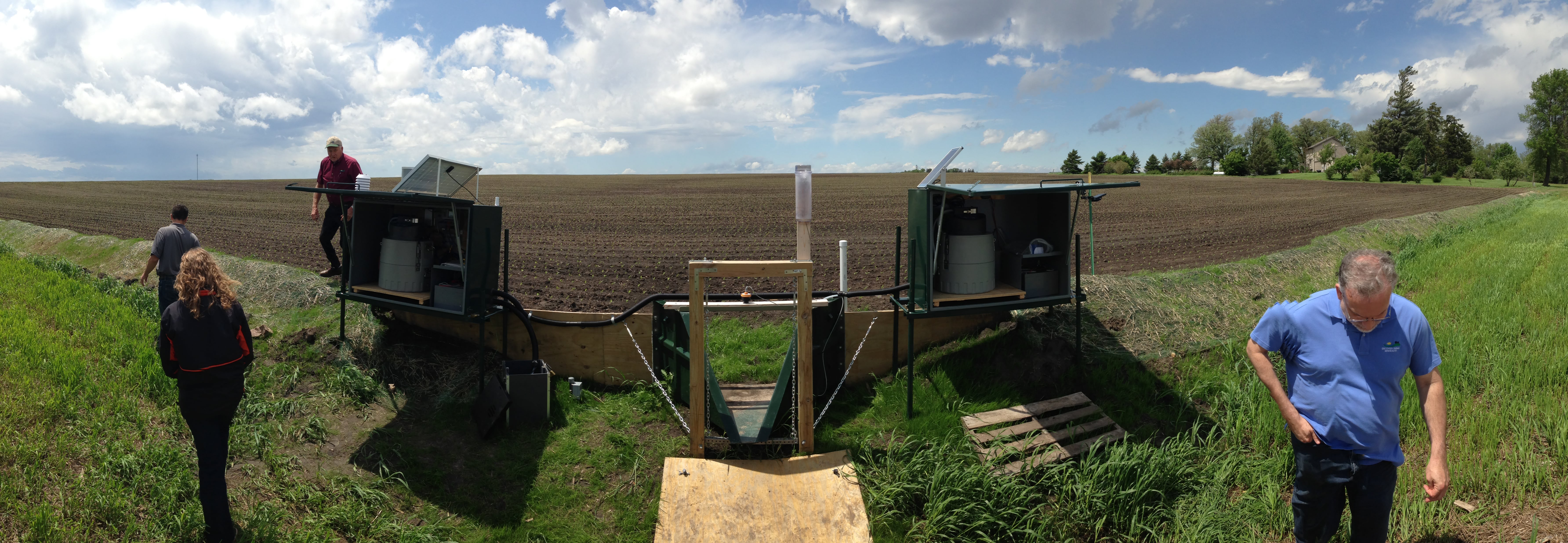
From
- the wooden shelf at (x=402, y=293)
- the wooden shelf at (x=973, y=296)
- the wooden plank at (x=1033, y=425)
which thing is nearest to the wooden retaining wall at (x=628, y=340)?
the wooden shelf at (x=402, y=293)

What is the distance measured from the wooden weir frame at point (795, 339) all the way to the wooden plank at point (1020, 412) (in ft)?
4.57

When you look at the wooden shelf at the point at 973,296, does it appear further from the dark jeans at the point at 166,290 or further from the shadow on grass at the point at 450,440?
the dark jeans at the point at 166,290

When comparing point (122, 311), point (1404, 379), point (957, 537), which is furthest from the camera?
point (122, 311)

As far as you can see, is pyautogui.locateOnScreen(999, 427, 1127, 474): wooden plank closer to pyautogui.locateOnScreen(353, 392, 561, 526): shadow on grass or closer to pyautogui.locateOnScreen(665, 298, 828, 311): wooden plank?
pyautogui.locateOnScreen(665, 298, 828, 311): wooden plank

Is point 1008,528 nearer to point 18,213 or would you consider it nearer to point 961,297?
point 961,297

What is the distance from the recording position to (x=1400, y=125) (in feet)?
229

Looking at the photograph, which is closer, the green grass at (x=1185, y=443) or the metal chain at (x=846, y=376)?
the green grass at (x=1185, y=443)

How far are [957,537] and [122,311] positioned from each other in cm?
925

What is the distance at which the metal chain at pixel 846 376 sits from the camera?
6.70 meters

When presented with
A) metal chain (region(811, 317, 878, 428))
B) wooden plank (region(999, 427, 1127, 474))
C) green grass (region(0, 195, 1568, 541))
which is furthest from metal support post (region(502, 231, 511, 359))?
wooden plank (region(999, 427, 1127, 474))

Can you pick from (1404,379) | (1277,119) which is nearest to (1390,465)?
(1404,379)

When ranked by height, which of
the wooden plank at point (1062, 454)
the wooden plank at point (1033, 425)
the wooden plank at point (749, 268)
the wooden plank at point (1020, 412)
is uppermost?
the wooden plank at point (749, 268)

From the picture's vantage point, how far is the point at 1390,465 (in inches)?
143

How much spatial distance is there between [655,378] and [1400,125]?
288 ft
